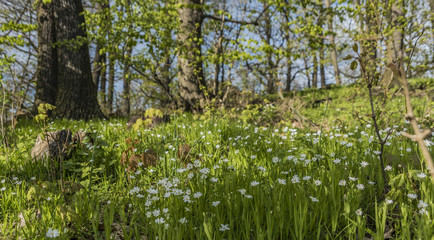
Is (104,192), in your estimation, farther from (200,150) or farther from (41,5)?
(41,5)

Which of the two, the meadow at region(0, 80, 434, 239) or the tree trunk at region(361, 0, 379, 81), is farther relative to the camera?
the tree trunk at region(361, 0, 379, 81)

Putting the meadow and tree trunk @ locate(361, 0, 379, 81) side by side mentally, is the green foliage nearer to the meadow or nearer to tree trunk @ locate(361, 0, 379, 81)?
the meadow

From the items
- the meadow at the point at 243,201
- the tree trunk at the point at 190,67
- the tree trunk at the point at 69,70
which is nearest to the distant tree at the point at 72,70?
the tree trunk at the point at 69,70

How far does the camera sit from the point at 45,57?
7.35 meters

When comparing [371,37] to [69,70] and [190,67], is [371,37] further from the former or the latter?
[69,70]

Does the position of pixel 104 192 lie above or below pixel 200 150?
below

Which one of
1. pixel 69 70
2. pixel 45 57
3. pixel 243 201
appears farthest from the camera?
pixel 45 57

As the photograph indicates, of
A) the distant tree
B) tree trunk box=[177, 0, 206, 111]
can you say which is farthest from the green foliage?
tree trunk box=[177, 0, 206, 111]

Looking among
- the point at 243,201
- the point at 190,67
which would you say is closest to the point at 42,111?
the point at 243,201

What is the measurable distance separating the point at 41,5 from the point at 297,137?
8.09 m

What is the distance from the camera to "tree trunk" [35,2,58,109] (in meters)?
7.23

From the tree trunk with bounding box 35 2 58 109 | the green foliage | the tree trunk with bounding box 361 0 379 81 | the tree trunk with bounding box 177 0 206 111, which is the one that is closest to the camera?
the green foliage

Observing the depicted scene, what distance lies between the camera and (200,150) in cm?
309

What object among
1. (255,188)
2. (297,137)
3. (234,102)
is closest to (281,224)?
(255,188)
